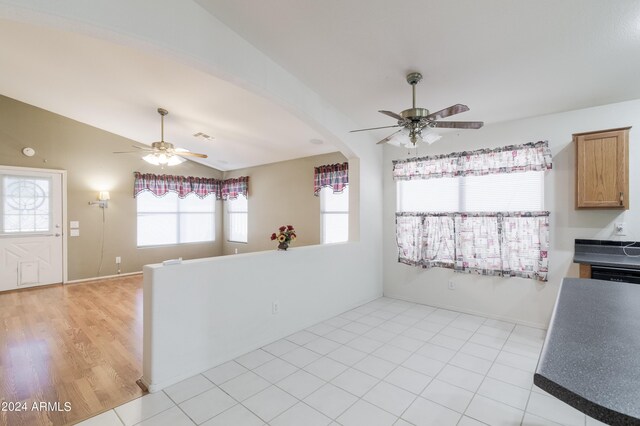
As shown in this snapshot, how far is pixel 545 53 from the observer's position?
2.42m

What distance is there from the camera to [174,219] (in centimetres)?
730

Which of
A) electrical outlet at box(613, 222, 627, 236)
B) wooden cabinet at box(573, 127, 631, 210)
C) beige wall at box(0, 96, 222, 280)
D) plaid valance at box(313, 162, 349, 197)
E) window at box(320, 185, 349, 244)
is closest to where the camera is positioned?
wooden cabinet at box(573, 127, 631, 210)

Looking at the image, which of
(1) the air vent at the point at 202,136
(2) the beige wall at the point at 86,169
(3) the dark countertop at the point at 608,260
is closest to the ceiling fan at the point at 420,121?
(3) the dark countertop at the point at 608,260

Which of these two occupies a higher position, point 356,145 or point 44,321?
point 356,145

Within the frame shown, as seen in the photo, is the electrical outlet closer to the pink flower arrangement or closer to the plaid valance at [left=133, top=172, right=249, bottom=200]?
the pink flower arrangement

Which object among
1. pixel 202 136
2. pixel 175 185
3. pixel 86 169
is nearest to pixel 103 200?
pixel 86 169

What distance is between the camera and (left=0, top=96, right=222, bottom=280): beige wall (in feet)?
17.0

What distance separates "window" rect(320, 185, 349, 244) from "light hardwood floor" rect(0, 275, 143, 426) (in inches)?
129

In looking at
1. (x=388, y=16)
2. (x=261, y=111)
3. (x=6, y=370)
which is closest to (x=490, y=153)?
(x=388, y=16)

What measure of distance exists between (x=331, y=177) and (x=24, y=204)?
5436 mm

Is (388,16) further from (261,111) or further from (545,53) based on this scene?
(261,111)

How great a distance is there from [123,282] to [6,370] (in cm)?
344

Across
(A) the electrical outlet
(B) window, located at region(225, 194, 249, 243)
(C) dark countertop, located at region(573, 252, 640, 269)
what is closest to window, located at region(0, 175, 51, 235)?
(B) window, located at region(225, 194, 249, 243)

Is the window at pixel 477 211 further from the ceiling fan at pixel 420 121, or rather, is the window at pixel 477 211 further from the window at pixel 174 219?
the window at pixel 174 219
